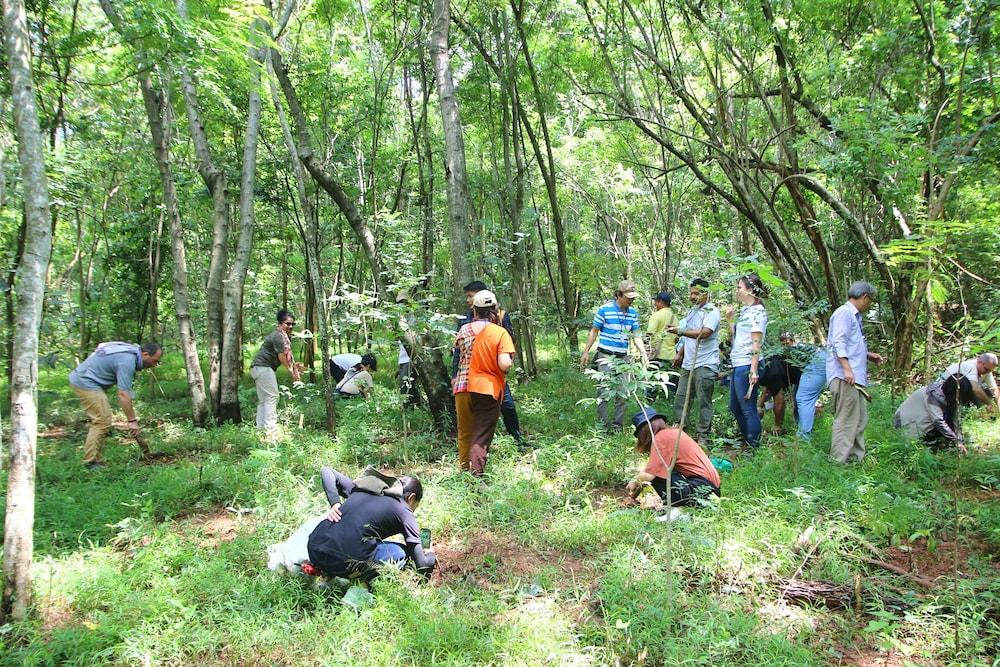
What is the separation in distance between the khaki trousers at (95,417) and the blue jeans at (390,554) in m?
4.36

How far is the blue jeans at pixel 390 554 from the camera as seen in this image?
3593 millimetres

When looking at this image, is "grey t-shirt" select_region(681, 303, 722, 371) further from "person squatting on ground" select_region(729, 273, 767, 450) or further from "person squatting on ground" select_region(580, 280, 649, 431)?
"person squatting on ground" select_region(580, 280, 649, 431)

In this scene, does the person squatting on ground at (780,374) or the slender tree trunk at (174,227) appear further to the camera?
the slender tree trunk at (174,227)

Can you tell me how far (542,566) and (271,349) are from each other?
202 inches

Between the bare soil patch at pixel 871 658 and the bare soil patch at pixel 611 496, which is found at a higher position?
the bare soil patch at pixel 611 496

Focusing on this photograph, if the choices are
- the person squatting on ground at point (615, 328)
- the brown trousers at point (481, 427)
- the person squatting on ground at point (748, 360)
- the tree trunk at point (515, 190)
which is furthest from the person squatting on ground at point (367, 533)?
the tree trunk at point (515, 190)

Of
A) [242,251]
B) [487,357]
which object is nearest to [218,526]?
[487,357]

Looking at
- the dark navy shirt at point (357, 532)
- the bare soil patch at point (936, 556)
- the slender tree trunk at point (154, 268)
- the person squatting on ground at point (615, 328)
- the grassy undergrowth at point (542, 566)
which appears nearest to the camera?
the grassy undergrowth at point (542, 566)

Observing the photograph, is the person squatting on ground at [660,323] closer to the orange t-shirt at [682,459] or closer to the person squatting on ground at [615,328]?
the person squatting on ground at [615,328]

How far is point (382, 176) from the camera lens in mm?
12477

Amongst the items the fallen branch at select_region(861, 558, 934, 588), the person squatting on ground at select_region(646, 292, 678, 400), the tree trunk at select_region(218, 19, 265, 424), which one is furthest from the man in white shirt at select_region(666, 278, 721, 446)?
the tree trunk at select_region(218, 19, 265, 424)

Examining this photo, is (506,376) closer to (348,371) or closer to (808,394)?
(348,371)

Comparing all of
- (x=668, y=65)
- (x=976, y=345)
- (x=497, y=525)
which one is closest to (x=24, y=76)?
(x=497, y=525)

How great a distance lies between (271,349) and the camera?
7.56 m
